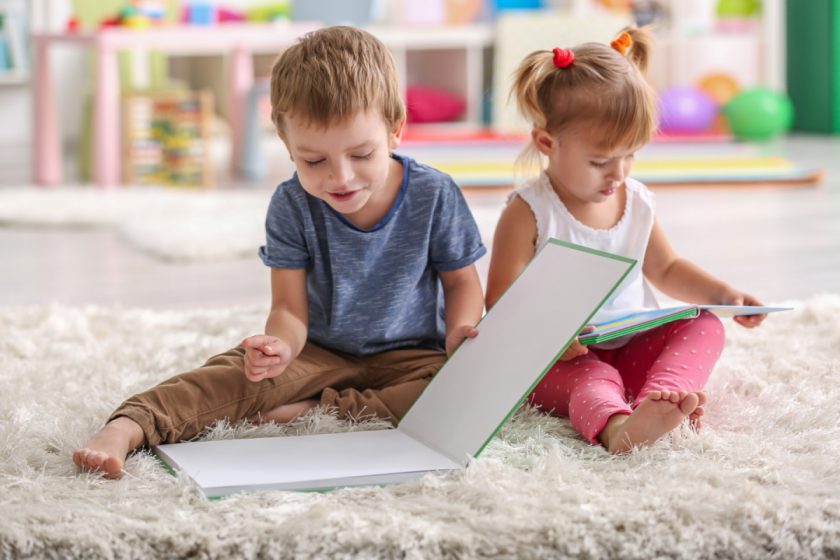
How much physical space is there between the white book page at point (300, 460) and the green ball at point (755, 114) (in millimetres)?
3483

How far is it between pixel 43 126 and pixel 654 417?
3004 millimetres

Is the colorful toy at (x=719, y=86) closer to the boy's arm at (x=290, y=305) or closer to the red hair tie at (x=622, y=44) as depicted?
the red hair tie at (x=622, y=44)

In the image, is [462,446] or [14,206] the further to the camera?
[14,206]

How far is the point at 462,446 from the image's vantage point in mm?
1041

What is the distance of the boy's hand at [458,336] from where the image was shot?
1174 millimetres

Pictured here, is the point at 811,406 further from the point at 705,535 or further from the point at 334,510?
the point at 334,510

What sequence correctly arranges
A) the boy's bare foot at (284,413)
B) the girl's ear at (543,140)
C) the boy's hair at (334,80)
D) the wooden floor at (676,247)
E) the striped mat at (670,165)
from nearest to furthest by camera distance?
the boy's hair at (334,80) → the boy's bare foot at (284,413) → the girl's ear at (543,140) → the wooden floor at (676,247) → the striped mat at (670,165)

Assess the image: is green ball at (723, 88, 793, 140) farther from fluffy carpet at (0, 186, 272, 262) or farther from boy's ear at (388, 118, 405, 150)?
boy's ear at (388, 118, 405, 150)

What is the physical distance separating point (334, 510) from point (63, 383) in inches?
22.1

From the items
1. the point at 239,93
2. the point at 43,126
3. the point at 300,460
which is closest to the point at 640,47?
the point at 300,460

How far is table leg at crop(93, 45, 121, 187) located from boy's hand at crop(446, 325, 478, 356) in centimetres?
246

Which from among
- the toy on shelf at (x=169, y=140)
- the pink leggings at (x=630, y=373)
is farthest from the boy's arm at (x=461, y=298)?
the toy on shelf at (x=169, y=140)

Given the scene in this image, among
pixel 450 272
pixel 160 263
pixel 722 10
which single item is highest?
pixel 722 10

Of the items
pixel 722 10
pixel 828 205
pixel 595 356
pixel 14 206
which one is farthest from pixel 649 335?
pixel 722 10
